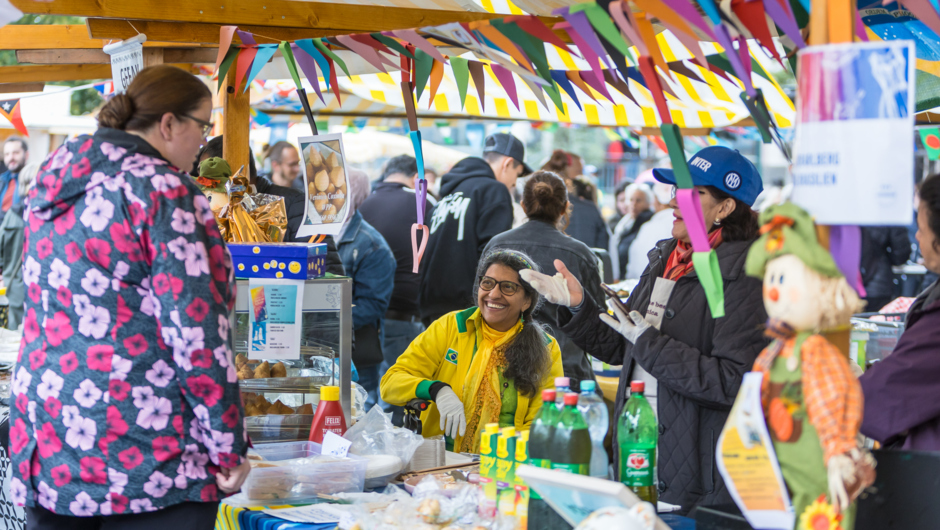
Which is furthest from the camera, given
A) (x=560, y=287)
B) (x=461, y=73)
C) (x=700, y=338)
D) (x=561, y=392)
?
(x=560, y=287)

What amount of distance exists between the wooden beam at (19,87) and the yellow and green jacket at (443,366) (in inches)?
143

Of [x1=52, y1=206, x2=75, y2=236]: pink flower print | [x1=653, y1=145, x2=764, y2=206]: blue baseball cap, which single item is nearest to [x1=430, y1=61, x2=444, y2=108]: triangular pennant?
[x1=653, y1=145, x2=764, y2=206]: blue baseball cap

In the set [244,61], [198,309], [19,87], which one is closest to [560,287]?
[244,61]

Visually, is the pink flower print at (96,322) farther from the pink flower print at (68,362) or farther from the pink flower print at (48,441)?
the pink flower print at (48,441)

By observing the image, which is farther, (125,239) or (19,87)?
(19,87)

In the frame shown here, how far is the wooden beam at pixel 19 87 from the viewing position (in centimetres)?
539

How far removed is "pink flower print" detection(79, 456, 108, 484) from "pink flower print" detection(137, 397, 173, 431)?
123 mm

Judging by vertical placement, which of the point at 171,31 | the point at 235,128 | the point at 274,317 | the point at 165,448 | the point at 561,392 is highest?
the point at 171,31

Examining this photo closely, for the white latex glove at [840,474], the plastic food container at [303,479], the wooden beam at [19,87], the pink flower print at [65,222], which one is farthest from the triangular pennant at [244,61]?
the wooden beam at [19,87]

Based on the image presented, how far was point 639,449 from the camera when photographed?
1.87 metres

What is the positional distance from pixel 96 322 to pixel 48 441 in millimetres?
291

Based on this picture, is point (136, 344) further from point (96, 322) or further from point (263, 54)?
point (263, 54)

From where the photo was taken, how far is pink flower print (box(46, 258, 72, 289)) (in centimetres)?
177

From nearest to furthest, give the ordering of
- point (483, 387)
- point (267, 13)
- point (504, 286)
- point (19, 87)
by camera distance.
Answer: point (267, 13)
point (483, 387)
point (504, 286)
point (19, 87)
